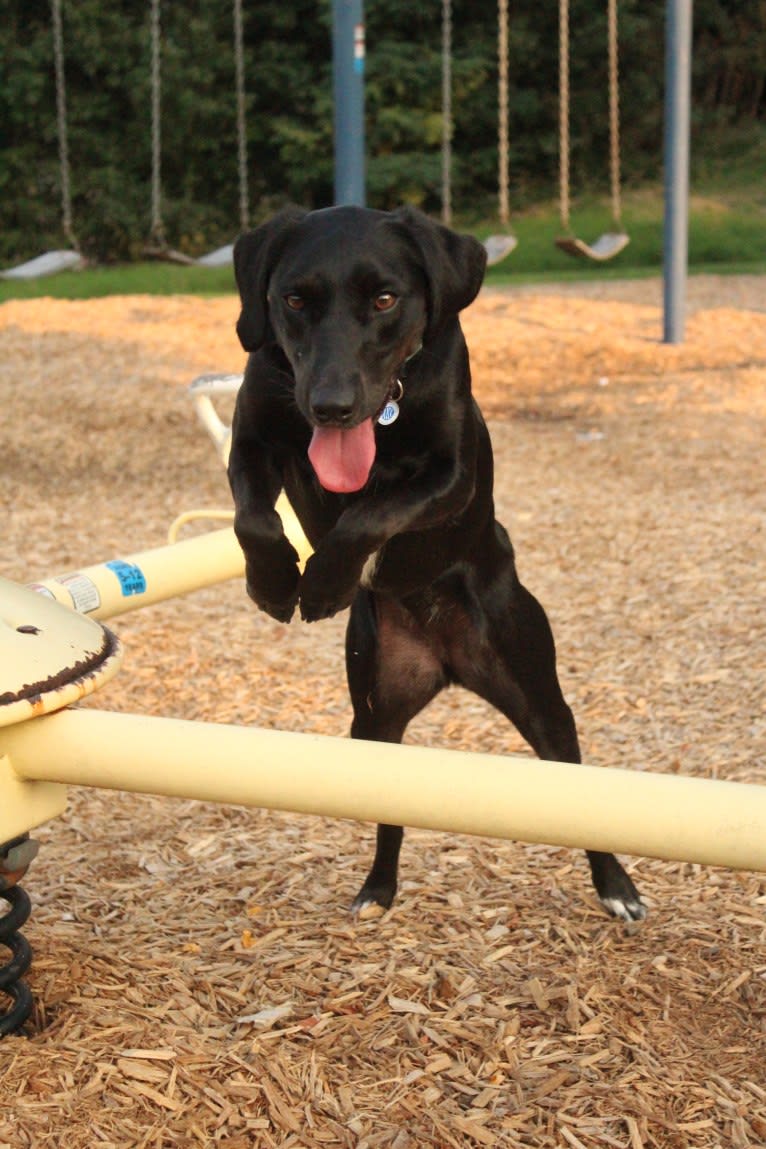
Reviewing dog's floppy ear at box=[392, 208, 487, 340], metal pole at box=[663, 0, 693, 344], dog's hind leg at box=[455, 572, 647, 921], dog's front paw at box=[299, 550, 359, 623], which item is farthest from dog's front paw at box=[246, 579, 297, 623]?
metal pole at box=[663, 0, 693, 344]

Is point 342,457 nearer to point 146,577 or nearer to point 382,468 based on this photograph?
point 382,468

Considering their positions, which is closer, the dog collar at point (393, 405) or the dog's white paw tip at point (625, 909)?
the dog collar at point (393, 405)

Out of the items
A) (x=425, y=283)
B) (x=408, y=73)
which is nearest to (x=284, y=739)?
(x=425, y=283)

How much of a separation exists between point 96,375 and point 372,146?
14.8 metres

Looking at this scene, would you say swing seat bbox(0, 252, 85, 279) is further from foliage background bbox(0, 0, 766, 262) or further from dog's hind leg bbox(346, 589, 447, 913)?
dog's hind leg bbox(346, 589, 447, 913)

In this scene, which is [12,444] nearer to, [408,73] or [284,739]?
[284,739]

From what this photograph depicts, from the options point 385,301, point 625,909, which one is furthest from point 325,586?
point 625,909

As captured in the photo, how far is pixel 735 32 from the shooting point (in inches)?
973

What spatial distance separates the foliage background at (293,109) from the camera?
2212 cm

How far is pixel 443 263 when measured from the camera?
263 cm

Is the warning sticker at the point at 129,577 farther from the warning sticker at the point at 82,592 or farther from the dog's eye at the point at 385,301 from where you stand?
the dog's eye at the point at 385,301

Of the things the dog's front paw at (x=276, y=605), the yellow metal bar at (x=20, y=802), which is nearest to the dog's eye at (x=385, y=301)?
the dog's front paw at (x=276, y=605)

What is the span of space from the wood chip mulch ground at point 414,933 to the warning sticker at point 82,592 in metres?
0.62

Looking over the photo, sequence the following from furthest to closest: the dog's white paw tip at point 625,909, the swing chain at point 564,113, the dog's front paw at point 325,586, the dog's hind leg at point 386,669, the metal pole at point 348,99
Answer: the swing chain at point 564,113
the metal pole at point 348,99
the dog's white paw tip at point 625,909
the dog's hind leg at point 386,669
the dog's front paw at point 325,586
